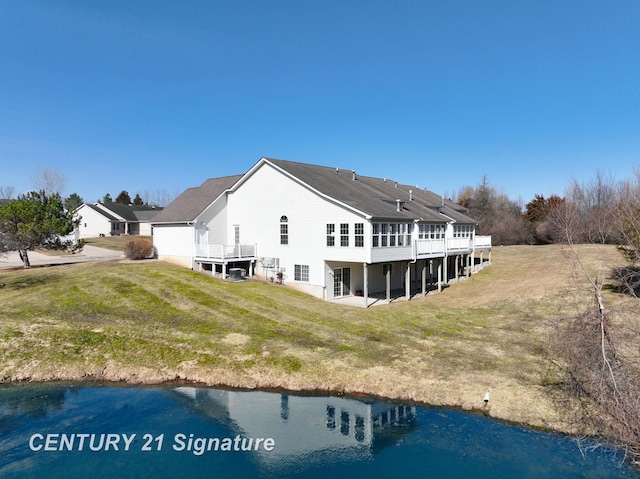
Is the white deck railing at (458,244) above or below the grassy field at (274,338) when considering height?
above

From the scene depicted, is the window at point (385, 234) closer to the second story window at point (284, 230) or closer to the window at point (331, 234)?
the window at point (331, 234)

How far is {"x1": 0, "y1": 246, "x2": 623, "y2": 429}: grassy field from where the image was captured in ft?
43.0

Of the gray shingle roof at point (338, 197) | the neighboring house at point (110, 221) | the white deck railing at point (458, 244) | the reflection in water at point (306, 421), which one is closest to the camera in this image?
the reflection in water at point (306, 421)

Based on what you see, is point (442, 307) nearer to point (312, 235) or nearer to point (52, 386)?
point (312, 235)

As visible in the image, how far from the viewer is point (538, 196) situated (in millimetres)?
59094

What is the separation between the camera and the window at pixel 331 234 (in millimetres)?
23172

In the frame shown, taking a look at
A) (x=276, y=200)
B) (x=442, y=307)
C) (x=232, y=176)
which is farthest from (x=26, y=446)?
(x=232, y=176)

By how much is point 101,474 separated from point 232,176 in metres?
26.9

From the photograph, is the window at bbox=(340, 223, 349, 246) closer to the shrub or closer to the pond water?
the pond water

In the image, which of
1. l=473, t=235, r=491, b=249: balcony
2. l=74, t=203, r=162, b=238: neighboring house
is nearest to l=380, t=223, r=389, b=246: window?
l=473, t=235, r=491, b=249: balcony

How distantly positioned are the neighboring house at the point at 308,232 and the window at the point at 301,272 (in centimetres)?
8

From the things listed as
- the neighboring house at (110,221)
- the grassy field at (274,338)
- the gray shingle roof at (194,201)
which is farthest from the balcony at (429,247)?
the neighboring house at (110,221)

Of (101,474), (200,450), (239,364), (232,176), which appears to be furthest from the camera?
(232,176)

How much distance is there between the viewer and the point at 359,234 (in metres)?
22.2
